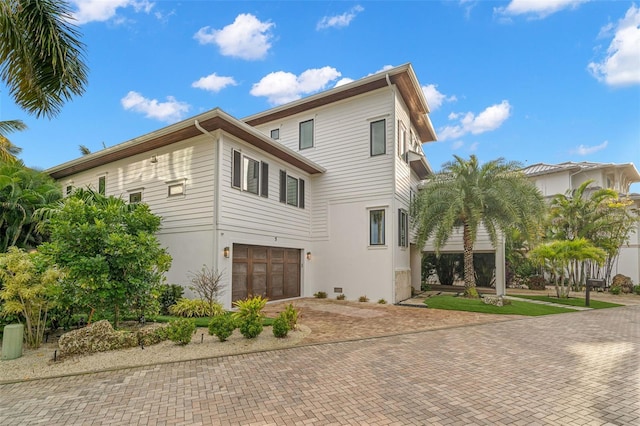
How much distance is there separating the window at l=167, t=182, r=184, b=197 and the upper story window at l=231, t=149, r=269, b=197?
208 cm

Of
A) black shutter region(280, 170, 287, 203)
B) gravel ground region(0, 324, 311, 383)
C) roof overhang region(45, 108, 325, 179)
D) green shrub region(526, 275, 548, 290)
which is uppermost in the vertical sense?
roof overhang region(45, 108, 325, 179)

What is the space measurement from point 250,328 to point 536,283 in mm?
20088

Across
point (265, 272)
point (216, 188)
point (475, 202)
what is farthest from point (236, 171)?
point (475, 202)

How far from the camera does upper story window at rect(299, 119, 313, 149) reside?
15367 mm

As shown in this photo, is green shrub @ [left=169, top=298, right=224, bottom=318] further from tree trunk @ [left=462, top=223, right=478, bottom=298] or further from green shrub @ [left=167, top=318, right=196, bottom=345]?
tree trunk @ [left=462, top=223, right=478, bottom=298]

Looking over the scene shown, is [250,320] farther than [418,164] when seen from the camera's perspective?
No

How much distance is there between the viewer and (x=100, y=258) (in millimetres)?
6258

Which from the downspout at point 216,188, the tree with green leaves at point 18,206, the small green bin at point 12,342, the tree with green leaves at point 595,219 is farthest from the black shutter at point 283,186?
the tree with green leaves at point 595,219

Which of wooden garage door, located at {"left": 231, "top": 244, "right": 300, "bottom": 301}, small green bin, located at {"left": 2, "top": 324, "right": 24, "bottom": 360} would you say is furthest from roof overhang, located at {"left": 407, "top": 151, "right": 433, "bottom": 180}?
small green bin, located at {"left": 2, "top": 324, "right": 24, "bottom": 360}

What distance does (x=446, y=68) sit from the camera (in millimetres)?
15953

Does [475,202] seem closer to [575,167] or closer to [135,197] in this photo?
[135,197]

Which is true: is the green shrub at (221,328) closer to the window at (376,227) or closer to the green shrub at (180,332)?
the green shrub at (180,332)

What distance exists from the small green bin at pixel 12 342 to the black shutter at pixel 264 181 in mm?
7649

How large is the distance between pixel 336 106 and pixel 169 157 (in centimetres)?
727
